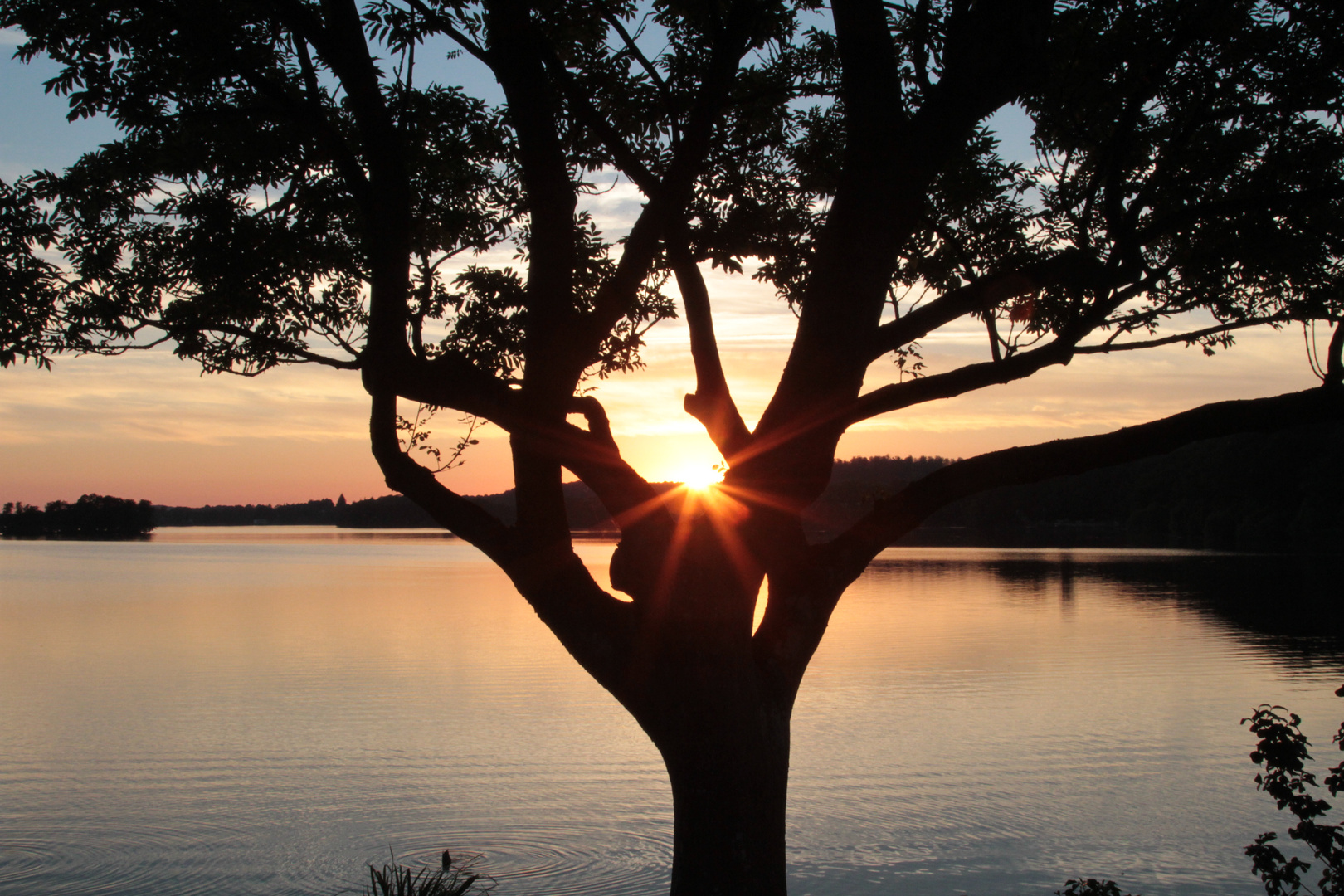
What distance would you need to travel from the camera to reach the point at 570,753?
48.0 feet

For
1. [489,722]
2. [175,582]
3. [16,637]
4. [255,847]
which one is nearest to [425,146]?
[255,847]

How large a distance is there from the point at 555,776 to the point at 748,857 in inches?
368

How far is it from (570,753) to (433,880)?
6.78 metres

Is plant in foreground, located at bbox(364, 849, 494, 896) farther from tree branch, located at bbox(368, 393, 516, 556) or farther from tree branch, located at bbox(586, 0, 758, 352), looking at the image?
tree branch, located at bbox(586, 0, 758, 352)

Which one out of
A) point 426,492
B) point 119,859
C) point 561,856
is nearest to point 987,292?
point 426,492

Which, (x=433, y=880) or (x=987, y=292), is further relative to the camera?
(x=433, y=880)

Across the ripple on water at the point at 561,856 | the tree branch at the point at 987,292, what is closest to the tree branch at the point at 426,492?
the tree branch at the point at 987,292

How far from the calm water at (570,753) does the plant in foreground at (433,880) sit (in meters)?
0.38

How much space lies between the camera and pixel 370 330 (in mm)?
4766

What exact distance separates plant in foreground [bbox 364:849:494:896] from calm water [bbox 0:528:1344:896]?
0.38 m

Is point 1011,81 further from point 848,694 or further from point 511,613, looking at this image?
point 511,613

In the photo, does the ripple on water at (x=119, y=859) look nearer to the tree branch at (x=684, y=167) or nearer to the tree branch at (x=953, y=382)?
the tree branch at (x=684, y=167)

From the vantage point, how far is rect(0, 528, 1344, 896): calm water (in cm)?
1045

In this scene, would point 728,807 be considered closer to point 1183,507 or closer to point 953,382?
point 953,382
